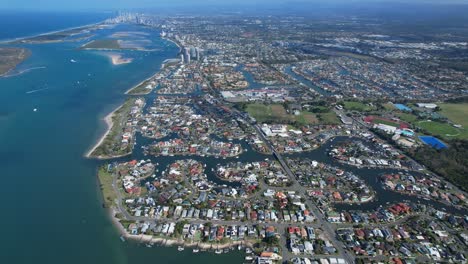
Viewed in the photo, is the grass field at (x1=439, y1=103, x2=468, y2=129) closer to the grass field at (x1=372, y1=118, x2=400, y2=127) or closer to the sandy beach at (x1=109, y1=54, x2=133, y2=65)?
the grass field at (x1=372, y1=118, x2=400, y2=127)

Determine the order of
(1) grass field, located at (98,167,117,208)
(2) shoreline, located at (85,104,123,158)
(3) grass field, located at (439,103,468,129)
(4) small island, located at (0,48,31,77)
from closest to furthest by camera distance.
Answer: (1) grass field, located at (98,167,117,208) → (2) shoreline, located at (85,104,123,158) → (3) grass field, located at (439,103,468,129) → (4) small island, located at (0,48,31,77)

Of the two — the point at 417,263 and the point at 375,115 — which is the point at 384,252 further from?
the point at 375,115

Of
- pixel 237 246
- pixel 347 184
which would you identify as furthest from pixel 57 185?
pixel 347 184

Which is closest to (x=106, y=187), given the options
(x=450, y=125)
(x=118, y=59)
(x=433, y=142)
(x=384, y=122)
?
(x=384, y=122)

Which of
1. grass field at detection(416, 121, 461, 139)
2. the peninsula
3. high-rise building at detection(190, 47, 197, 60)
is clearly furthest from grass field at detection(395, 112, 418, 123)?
high-rise building at detection(190, 47, 197, 60)

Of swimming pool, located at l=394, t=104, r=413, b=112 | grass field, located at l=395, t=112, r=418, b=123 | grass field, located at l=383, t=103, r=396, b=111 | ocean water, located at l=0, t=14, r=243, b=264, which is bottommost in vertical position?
ocean water, located at l=0, t=14, r=243, b=264

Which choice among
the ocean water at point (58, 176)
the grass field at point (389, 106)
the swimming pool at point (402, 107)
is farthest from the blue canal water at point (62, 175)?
the swimming pool at point (402, 107)
